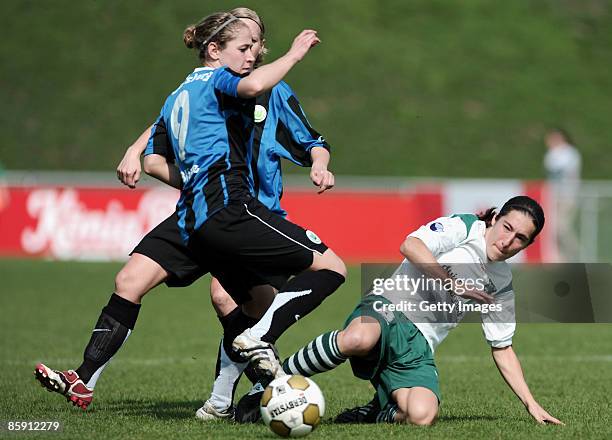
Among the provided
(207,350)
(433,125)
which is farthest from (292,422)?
(433,125)

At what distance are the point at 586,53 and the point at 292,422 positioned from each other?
87.5 ft

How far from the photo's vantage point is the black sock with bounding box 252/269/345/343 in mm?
5059

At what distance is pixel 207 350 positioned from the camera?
9.30 m

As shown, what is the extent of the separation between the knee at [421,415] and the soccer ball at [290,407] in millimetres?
596

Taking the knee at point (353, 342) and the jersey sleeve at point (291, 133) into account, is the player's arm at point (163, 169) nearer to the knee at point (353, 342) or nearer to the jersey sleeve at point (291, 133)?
the jersey sleeve at point (291, 133)

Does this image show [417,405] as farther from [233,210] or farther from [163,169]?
[163,169]

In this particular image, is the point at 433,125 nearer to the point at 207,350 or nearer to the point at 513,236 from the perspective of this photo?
the point at 207,350

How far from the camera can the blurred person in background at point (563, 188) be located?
59.5 feet

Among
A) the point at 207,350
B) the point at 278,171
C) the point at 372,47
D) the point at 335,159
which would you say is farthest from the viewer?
the point at 372,47

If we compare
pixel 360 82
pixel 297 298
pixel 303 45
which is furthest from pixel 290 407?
pixel 360 82

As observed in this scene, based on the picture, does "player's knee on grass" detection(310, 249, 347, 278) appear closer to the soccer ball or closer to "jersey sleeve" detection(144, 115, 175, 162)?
the soccer ball

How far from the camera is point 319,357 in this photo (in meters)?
5.50

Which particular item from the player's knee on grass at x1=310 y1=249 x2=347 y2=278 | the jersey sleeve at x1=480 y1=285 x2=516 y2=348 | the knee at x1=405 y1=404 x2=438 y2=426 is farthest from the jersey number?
the jersey sleeve at x1=480 y1=285 x2=516 y2=348

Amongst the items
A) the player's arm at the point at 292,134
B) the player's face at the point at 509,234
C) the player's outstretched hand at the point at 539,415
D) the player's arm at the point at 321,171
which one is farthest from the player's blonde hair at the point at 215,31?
the player's outstretched hand at the point at 539,415
